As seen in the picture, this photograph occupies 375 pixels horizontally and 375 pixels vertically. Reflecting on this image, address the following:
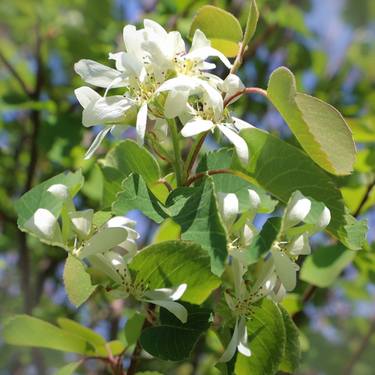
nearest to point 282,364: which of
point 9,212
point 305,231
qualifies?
point 305,231

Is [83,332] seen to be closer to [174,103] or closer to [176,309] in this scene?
[176,309]

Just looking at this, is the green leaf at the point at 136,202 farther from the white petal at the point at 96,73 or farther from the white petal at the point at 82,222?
the white petal at the point at 96,73

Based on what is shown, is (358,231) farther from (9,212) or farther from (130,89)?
(9,212)

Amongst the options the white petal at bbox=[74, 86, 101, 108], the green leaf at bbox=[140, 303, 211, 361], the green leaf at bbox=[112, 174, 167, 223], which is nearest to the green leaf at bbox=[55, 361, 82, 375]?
the green leaf at bbox=[140, 303, 211, 361]

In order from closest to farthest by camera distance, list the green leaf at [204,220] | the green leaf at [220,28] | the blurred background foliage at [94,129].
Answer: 1. the green leaf at [204,220]
2. the green leaf at [220,28]
3. the blurred background foliage at [94,129]

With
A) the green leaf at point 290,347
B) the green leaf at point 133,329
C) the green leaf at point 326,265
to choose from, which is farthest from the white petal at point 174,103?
the green leaf at point 326,265

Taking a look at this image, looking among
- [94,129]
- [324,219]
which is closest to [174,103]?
[324,219]
